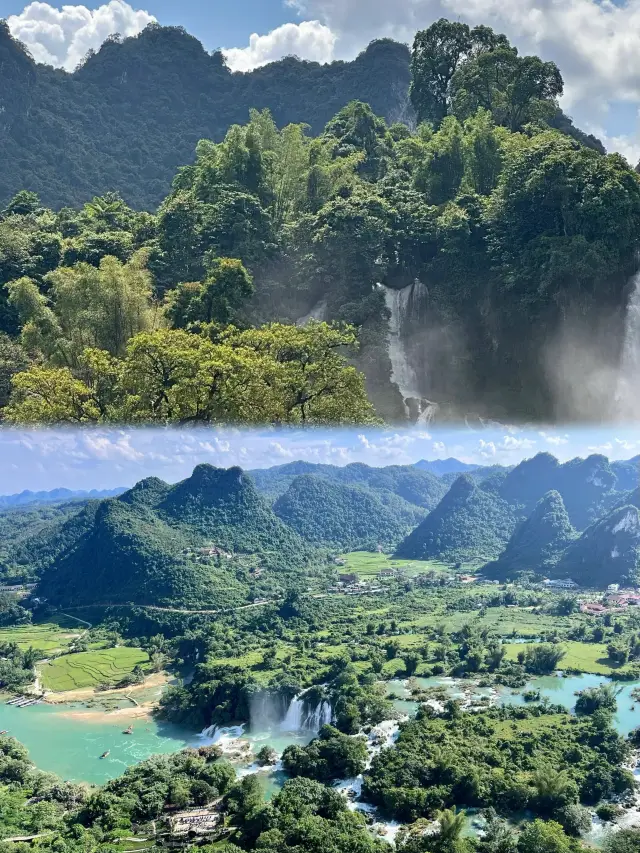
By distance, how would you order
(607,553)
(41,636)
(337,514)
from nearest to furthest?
(41,636), (607,553), (337,514)

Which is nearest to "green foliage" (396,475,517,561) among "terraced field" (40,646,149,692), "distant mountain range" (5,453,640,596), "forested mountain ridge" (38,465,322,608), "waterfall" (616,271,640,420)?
"distant mountain range" (5,453,640,596)

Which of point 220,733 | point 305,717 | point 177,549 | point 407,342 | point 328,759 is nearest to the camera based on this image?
point 328,759

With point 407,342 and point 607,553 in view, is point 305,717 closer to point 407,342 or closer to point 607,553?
point 407,342

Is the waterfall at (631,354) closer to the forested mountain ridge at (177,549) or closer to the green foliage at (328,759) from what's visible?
the green foliage at (328,759)

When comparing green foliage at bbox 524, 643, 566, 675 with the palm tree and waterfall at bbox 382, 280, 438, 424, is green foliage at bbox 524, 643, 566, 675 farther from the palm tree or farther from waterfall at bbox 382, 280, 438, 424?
waterfall at bbox 382, 280, 438, 424

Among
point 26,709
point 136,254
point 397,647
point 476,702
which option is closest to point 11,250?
point 136,254

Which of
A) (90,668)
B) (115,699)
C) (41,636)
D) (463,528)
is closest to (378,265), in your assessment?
(115,699)
